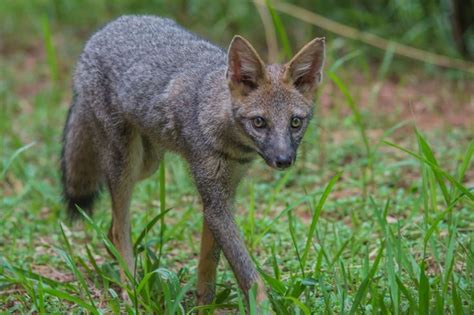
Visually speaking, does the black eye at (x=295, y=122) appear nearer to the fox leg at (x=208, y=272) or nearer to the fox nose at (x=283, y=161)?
the fox nose at (x=283, y=161)

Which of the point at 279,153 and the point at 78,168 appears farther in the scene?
the point at 78,168

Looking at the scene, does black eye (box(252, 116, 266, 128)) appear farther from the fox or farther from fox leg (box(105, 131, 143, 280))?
fox leg (box(105, 131, 143, 280))

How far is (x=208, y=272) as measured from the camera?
4.86m

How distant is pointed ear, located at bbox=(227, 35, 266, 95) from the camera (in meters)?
4.56

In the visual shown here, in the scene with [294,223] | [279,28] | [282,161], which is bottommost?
[294,223]

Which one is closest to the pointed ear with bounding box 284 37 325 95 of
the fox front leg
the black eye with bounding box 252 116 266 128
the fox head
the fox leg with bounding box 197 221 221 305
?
the fox head

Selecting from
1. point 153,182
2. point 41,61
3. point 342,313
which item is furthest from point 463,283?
point 41,61

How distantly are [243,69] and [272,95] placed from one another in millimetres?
224

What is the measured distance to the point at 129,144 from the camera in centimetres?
545

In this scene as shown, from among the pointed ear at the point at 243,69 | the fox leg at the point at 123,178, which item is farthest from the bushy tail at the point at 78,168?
the pointed ear at the point at 243,69

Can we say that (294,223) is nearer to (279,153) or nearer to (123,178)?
(123,178)

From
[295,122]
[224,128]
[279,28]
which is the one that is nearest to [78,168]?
[224,128]

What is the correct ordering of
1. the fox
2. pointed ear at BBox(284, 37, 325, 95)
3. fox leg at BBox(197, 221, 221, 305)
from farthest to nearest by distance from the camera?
1. fox leg at BBox(197, 221, 221, 305)
2. pointed ear at BBox(284, 37, 325, 95)
3. the fox

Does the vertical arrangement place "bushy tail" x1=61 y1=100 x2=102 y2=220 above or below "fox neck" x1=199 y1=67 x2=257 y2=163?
below
